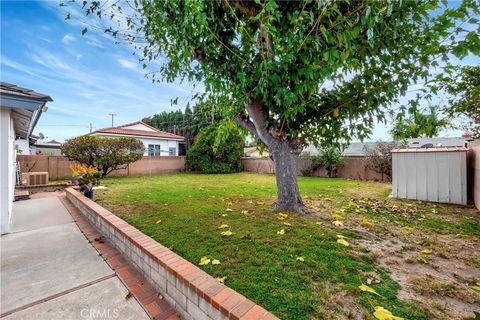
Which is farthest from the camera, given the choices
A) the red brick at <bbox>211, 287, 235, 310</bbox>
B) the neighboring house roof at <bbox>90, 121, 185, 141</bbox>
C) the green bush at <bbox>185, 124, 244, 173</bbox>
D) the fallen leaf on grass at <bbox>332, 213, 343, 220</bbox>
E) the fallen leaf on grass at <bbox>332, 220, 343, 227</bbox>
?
the neighboring house roof at <bbox>90, 121, 185, 141</bbox>

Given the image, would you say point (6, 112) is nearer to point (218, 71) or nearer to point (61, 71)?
point (218, 71)

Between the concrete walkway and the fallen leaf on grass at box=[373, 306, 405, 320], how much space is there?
1.91 m

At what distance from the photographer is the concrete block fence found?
1560 millimetres

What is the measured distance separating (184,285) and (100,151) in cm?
1153

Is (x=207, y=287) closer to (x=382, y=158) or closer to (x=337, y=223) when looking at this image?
(x=337, y=223)

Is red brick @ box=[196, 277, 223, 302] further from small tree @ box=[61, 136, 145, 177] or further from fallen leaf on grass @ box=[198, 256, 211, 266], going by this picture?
small tree @ box=[61, 136, 145, 177]

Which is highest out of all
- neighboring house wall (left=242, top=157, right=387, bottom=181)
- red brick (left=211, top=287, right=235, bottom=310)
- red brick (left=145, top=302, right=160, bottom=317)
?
neighboring house wall (left=242, top=157, right=387, bottom=181)

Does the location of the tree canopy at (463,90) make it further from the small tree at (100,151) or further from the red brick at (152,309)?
the small tree at (100,151)

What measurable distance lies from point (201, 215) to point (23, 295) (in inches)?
102

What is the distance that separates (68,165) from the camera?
1261cm

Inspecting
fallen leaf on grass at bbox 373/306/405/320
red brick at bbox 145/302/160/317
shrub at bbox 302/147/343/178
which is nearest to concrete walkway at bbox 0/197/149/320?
red brick at bbox 145/302/160/317

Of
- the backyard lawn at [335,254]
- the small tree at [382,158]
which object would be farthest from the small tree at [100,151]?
the small tree at [382,158]

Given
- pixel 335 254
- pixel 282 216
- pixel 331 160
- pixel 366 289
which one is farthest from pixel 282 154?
pixel 331 160

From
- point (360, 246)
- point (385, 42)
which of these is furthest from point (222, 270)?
point (385, 42)
